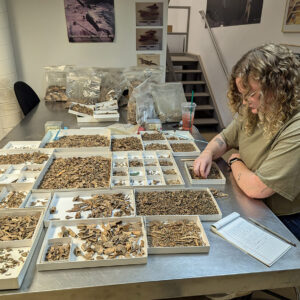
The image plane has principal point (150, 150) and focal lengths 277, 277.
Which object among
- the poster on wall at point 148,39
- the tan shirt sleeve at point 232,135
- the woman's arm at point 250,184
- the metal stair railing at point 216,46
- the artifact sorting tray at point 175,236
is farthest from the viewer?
the metal stair railing at point 216,46

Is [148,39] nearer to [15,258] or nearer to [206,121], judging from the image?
[206,121]

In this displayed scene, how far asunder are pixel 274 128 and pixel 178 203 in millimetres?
563

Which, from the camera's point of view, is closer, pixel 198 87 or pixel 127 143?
pixel 127 143

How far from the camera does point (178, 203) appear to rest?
118 cm

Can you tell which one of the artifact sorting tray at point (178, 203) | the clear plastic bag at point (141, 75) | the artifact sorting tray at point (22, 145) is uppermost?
the clear plastic bag at point (141, 75)

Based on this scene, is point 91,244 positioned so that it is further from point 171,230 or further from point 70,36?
point 70,36

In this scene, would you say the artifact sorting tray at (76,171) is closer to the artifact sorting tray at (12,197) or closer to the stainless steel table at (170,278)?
the artifact sorting tray at (12,197)

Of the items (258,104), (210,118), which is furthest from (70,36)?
(210,118)

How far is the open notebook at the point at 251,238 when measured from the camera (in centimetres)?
94

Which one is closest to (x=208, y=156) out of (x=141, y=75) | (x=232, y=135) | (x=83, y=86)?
(x=232, y=135)

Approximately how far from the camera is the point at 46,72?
2973 millimetres

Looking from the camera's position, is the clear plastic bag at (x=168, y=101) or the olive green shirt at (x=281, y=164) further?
the clear plastic bag at (x=168, y=101)

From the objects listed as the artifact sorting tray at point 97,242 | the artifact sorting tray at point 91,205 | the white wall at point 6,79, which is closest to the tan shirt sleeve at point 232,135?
the artifact sorting tray at point 91,205

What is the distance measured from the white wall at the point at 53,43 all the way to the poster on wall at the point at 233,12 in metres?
1.48
